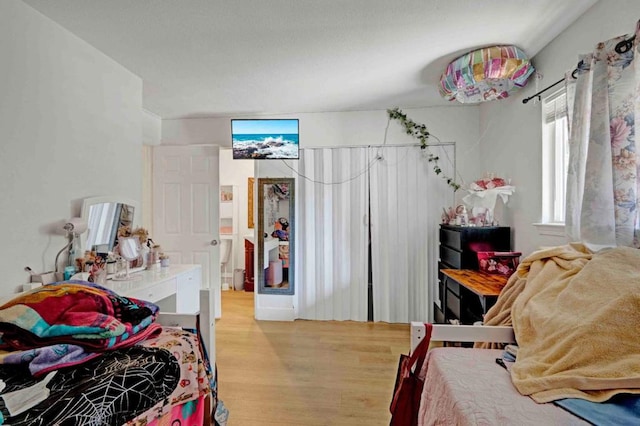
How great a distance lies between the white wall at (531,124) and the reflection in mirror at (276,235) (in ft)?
7.14

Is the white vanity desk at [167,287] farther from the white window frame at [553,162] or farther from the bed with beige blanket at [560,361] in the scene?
the white window frame at [553,162]

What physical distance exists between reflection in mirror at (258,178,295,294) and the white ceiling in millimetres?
1109

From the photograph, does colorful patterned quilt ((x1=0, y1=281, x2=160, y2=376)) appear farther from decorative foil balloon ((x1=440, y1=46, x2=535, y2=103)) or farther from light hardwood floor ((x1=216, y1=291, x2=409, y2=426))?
decorative foil balloon ((x1=440, y1=46, x2=535, y2=103))

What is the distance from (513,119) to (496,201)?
74cm

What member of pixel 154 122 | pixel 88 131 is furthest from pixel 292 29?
pixel 154 122

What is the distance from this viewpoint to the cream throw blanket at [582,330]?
0.96 m

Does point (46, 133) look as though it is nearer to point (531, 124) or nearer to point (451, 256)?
point (451, 256)

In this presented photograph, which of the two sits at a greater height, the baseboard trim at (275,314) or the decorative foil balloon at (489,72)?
the decorative foil balloon at (489,72)

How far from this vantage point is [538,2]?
171 centimetres

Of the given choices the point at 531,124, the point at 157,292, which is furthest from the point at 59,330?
the point at 531,124

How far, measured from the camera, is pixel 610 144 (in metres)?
1.40

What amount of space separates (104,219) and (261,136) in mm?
1744

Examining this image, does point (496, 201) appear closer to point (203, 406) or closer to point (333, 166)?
point (333, 166)

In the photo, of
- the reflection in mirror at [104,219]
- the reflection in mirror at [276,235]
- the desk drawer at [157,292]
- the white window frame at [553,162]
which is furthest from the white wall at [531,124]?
the reflection in mirror at [104,219]
